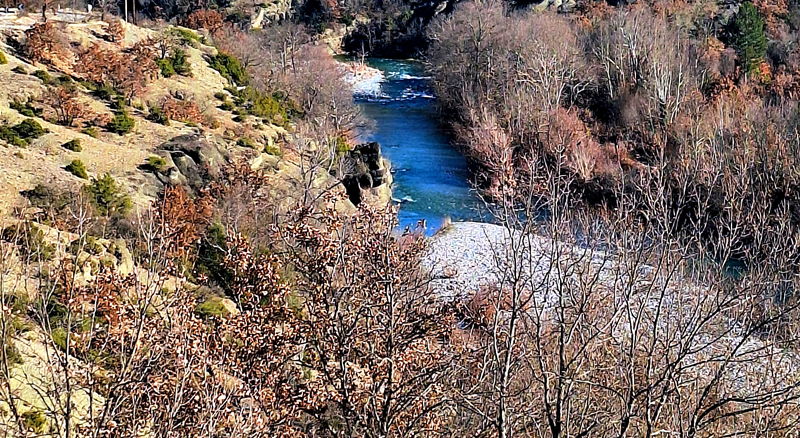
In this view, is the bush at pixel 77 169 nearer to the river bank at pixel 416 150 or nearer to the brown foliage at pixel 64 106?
the brown foliage at pixel 64 106

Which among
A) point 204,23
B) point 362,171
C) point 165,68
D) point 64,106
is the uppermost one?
point 204,23

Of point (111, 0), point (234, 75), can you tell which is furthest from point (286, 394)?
point (111, 0)

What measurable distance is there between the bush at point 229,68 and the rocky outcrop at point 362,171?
7324 millimetres

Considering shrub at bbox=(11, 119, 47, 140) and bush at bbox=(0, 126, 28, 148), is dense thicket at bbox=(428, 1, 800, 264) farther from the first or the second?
bush at bbox=(0, 126, 28, 148)

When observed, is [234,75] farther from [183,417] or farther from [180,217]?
[183,417]

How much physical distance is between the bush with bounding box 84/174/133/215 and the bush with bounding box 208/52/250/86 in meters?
17.0

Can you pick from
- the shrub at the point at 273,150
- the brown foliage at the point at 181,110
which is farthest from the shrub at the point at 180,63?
the shrub at the point at 273,150

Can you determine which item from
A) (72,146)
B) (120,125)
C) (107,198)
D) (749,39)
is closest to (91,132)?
(120,125)

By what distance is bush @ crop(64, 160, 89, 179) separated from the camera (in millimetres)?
23462

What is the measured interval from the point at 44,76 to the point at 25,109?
10.9 feet

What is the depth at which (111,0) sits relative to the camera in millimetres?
57500

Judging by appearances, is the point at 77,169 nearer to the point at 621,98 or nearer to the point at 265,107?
the point at 265,107

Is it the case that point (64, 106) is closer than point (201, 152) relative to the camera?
Yes

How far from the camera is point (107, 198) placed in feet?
71.8
